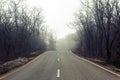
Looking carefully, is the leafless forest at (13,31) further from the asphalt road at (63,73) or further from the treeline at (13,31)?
the asphalt road at (63,73)

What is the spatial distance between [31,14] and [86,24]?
23.6 metres

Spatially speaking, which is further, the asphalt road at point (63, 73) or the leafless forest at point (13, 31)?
the leafless forest at point (13, 31)

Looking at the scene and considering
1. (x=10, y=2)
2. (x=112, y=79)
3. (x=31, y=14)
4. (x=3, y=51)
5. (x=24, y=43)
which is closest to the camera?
(x=112, y=79)

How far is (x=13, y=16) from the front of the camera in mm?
54500

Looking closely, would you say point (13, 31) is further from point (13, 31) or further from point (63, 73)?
point (63, 73)

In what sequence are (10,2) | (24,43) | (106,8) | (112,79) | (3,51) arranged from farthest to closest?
(24,43)
(3,51)
(10,2)
(106,8)
(112,79)

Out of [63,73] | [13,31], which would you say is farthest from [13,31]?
[63,73]

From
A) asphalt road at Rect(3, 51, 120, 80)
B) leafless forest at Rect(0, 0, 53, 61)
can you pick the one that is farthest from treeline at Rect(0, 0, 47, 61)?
asphalt road at Rect(3, 51, 120, 80)

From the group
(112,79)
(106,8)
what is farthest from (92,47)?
(112,79)

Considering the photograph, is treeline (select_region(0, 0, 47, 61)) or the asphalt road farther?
treeline (select_region(0, 0, 47, 61))

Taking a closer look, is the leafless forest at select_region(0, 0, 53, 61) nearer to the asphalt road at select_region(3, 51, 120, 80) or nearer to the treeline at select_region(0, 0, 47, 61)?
the treeline at select_region(0, 0, 47, 61)

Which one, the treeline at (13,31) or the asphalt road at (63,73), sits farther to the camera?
the treeline at (13,31)

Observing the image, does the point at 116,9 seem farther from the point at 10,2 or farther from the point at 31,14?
the point at 31,14

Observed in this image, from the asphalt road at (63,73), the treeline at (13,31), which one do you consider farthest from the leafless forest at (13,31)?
the asphalt road at (63,73)
